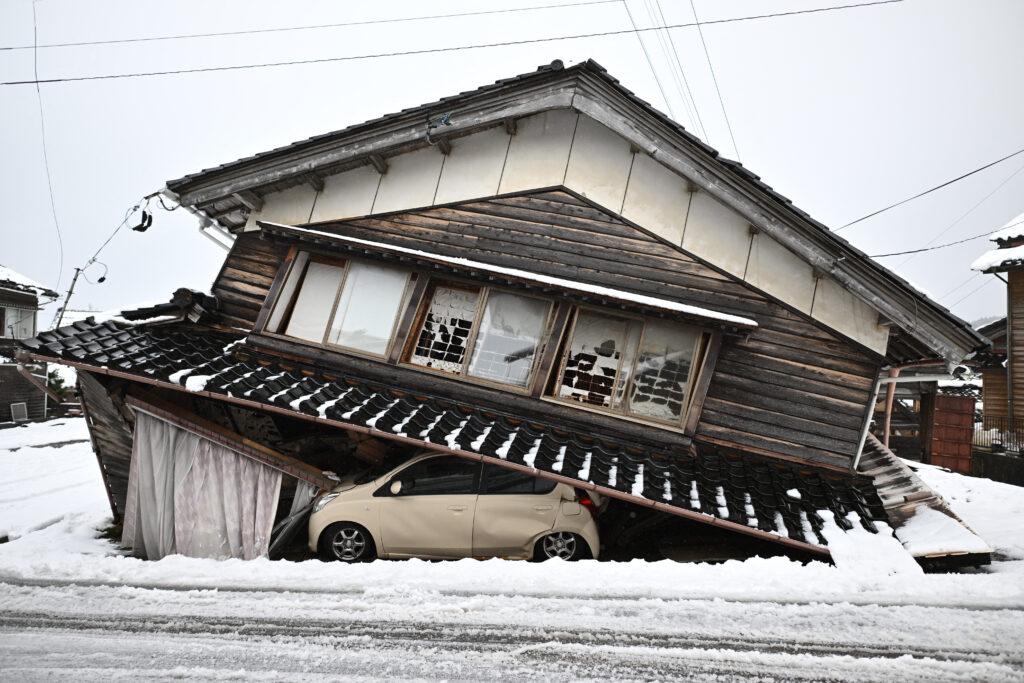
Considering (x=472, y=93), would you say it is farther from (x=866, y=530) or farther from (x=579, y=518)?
(x=866, y=530)

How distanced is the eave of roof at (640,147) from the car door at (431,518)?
529cm

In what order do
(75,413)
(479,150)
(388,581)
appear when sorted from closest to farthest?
(388,581) < (479,150) < (75,413)

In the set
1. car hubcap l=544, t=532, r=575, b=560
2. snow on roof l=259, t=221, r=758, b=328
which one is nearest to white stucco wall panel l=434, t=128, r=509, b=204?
snow on roof l=259, t=221, r=758, b=328

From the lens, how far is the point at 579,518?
271 inches

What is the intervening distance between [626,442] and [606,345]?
58.7 inches

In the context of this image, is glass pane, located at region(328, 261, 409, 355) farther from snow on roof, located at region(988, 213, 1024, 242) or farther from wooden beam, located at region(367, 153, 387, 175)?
snow on roof, located at region(988, 213, 1024, 242)

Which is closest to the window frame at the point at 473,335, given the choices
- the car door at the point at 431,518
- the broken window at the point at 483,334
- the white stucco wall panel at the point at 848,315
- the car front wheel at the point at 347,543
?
the broken window at the point at 483,334

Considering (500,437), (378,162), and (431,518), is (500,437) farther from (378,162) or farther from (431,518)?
(378,162)

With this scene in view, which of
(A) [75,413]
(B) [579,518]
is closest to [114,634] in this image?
(B) [579,518]

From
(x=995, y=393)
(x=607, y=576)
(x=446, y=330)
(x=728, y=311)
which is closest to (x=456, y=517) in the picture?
(x=607, y=576)

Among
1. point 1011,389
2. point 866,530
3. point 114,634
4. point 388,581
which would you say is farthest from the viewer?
point 1011,389

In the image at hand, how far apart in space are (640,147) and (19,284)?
94.8 feet

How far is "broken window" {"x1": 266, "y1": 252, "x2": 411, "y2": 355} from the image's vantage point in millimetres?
8625

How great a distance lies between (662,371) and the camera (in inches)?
314
